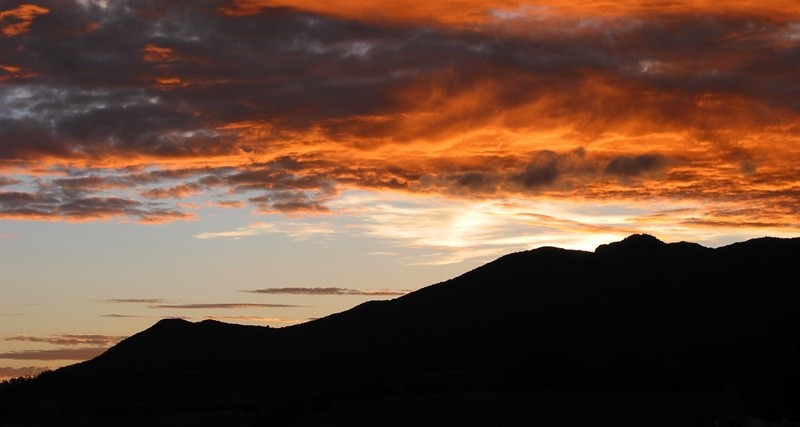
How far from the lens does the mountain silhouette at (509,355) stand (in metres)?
66.9

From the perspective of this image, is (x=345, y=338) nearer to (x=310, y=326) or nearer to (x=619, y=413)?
(x=310, y=326)

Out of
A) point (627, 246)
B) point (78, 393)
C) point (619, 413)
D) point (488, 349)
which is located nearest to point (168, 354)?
point (78, 393)

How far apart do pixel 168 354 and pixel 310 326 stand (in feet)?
56.4

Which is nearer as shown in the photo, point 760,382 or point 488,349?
point 760,382

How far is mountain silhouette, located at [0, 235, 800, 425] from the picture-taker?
66938 millimetres

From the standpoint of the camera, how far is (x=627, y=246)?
14638cm

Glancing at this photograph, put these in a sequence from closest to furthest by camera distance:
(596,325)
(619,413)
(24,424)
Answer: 1. (619,413)
2. (24,424)
3. (596,325)

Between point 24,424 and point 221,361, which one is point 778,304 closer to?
point 221,361

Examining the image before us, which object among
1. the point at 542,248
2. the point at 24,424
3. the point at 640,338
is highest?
the point at 542,248

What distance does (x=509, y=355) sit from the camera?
112000mm

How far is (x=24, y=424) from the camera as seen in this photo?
272 feet

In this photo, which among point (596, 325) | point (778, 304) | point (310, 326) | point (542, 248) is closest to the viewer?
point (778, 304)

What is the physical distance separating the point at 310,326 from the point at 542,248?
31922 millimetres

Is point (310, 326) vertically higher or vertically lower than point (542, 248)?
lower
